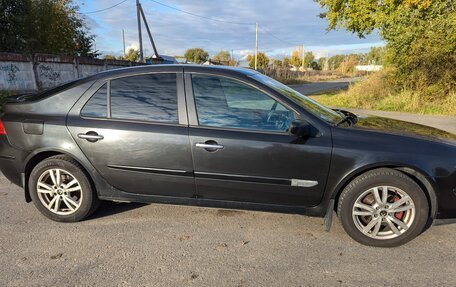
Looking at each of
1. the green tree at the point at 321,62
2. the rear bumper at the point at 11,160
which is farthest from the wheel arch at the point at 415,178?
the green tree at the point at 321,62

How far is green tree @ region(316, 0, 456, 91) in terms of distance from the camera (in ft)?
45.0

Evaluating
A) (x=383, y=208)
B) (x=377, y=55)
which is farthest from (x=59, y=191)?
(x=377, y=55)

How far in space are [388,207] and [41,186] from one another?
3429 mm

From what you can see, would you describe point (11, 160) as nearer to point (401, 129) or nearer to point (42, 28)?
point (401, 129)

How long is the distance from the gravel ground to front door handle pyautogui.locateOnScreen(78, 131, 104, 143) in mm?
897

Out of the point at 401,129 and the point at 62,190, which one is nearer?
the point at 401,129

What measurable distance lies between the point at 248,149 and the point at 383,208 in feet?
4.37

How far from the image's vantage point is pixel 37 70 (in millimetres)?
16812

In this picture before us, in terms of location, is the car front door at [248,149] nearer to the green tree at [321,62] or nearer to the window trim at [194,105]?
the window trim at [194,105]

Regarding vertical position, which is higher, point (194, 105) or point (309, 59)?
point (309, 59)

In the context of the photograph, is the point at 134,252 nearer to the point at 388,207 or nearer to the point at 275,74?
the point at 388,207

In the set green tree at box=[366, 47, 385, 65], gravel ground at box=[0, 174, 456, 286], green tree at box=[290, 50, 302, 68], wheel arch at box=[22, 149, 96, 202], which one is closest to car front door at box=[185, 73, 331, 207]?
gravel ground at box=[0, 174, 456, 286]

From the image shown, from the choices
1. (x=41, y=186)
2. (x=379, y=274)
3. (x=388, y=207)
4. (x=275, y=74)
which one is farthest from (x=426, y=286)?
(x=275, y=74)

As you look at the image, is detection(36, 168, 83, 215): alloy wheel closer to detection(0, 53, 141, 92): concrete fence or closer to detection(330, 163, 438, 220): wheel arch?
detection(330, 163, 438, 220): wheel arch
